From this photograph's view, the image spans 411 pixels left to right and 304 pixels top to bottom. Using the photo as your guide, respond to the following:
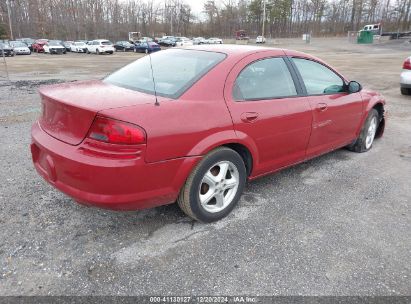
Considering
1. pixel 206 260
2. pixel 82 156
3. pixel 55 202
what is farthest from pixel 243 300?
pixel 55 202

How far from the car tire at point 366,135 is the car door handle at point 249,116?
99.5 inches

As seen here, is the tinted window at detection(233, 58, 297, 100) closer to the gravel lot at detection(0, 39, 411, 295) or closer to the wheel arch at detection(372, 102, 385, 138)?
the gravel lot at detection(0, 39, 411, 295)

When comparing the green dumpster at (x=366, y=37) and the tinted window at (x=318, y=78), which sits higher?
the green dumpster at (x=366, y=37)

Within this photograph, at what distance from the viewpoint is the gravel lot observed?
93.8 inches

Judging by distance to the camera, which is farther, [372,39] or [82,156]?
[372,39]

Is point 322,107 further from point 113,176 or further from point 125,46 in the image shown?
point 125,46

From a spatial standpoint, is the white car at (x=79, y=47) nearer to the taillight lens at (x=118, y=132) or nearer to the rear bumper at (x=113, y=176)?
the rear bumper at (x=113, y=176)

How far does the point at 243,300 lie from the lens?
226 cm

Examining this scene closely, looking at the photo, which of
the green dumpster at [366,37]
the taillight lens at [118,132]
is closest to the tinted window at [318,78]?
the taillight lens at [118,132]

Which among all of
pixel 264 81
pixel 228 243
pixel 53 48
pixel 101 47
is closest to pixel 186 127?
pixel 228 243

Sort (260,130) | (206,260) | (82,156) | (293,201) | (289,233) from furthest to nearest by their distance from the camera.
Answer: (293,201), (260,130), (289,233), (206,260), (82,156)

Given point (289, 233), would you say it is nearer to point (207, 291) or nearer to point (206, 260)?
point (206, 260)

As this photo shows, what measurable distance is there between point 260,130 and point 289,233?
0.98 meters

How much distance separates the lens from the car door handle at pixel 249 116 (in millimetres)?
3077
